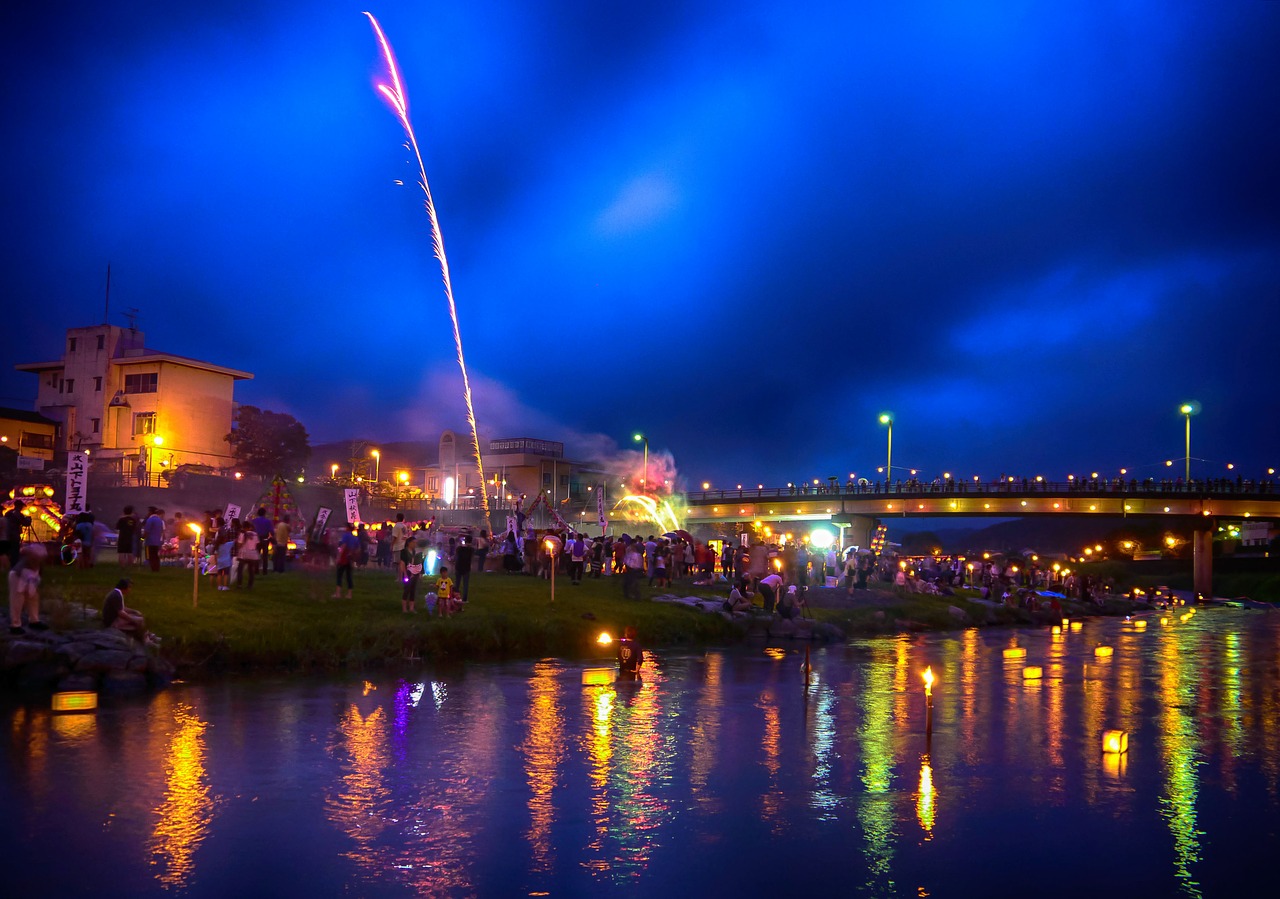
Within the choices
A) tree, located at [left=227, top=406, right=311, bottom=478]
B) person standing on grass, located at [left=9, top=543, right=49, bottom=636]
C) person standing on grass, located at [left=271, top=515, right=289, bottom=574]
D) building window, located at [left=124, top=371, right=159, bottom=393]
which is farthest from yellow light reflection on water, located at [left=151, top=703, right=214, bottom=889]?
tree, located at [left=227, top=406, right=311, bottom=478]

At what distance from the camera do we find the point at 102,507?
177 feet

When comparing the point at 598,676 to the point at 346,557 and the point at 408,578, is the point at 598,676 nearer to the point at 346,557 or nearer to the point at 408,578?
the point at 408,578

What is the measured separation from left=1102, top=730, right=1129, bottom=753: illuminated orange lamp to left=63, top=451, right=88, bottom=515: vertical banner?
25.8m

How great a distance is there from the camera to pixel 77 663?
1841 centimetres

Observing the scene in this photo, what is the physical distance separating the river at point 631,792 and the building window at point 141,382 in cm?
5890

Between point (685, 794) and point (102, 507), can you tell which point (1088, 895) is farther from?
point (102, 507)

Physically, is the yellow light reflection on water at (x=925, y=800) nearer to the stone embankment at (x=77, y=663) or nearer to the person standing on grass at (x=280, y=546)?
the stone embankment at (x=77, y=663)

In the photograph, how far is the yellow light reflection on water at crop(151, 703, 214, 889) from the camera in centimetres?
869

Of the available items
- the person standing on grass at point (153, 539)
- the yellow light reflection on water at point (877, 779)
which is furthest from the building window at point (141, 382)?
the yellow light reflection on water at point (877, 779)

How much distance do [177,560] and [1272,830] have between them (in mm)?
32602

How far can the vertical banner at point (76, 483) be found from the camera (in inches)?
1114

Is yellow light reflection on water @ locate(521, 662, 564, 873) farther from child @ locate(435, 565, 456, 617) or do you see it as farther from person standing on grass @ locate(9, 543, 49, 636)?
person standing on grass @ locate(9, 543, 49, 636)

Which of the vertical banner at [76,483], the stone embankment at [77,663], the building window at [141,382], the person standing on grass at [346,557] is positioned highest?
the building window at [141,382]

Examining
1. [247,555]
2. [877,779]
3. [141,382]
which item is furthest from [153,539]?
[141,382]
